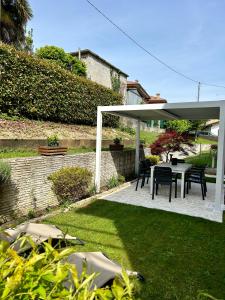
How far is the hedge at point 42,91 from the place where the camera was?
9.88 m

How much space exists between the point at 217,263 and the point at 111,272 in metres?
2.39

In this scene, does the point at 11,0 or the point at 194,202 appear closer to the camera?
the point at 194,202

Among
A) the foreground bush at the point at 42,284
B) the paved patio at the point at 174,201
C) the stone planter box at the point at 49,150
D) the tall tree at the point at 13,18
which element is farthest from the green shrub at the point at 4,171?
the tall tree at the point at 13,18

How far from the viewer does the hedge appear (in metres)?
9.88

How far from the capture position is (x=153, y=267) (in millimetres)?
4520

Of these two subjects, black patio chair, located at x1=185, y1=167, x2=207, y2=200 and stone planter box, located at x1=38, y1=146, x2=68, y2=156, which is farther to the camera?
black patio chair, located at x1=185, y1=167, x2=207, y2=200

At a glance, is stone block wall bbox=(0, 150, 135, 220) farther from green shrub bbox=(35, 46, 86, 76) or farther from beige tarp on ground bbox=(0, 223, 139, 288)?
green shrub bbox=(35, 46, 86, 76)

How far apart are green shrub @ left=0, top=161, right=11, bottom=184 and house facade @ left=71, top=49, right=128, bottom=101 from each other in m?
18.3

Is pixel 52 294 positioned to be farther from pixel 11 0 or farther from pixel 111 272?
pixel 11 0

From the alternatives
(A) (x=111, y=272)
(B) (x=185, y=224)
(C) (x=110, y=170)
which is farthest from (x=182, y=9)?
(A) (x=111, y=272)

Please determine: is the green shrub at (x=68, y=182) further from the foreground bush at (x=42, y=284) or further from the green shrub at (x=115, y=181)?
the foreground bush at (x=42, y=284)

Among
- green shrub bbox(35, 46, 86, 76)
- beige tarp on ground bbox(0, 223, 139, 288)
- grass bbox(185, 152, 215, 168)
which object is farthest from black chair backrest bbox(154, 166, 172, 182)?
green shrub bbox(35, 46, 86, 76)

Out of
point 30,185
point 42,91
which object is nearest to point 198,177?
point 30,185

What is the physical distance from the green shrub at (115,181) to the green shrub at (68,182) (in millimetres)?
2650
